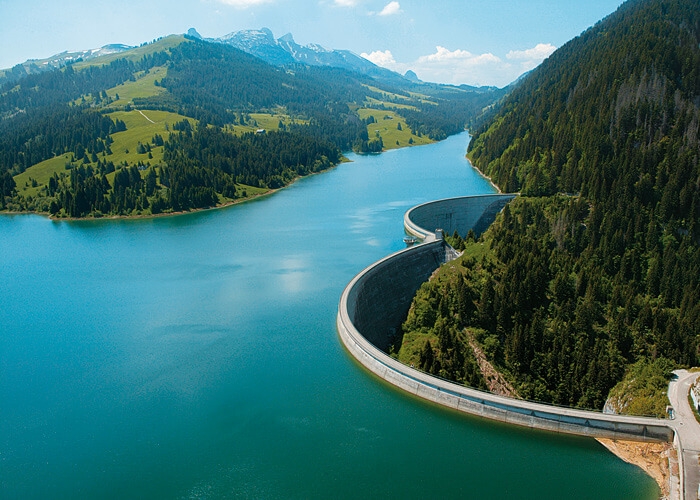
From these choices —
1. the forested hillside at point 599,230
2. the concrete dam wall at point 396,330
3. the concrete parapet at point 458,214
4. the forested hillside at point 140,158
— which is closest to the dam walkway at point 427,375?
the concrete dam wall at point 396,330

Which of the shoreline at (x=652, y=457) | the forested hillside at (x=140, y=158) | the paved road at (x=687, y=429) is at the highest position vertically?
the forested hillside at (x=140, y=158)

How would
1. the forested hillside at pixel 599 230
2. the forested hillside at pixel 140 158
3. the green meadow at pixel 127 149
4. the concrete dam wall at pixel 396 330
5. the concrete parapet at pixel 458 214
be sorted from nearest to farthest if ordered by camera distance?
1. the concrete dam wall at pixel 396 330
2. the forested hillside at pixel 599 230
3. the concrete parapet at pixel 458 214
4. the forested hillside at pixel 140 158
5. the green meadow at pixel 127 149

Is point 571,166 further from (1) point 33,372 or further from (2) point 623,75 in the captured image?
(1) point 33,372

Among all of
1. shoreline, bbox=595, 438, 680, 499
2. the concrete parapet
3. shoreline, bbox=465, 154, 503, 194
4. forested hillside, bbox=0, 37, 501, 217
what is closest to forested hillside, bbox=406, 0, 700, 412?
shoreline, bbox=465, 154, 503, 194

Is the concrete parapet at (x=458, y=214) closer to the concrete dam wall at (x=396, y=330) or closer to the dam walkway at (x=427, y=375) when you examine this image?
the concrete dam wall at (x=396, y=330)

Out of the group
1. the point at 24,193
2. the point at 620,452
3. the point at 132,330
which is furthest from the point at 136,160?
the point at 620,452

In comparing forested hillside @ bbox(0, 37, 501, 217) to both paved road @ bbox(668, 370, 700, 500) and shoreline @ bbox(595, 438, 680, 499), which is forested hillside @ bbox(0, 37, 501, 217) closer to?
paved road @ bbox(668, 370, 700, 500)
